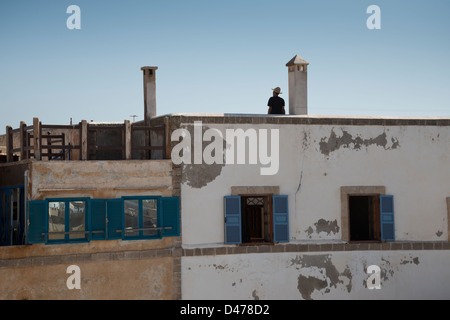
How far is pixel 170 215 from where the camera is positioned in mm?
15977

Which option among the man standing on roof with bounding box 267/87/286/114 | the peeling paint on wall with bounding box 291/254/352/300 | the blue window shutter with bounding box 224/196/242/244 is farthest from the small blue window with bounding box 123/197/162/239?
the man standing on roof with bounding box 267/87/286/114

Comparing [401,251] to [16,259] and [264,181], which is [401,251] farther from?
[16,259]

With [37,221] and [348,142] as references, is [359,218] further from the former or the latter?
[37,221]

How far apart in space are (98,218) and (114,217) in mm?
384

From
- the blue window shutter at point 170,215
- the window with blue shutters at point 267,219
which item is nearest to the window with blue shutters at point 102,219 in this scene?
the blue window shutter at point 170,215

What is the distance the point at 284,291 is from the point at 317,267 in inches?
42.5

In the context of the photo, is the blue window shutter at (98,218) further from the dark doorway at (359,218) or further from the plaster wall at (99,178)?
the dark doorway at (359,218)

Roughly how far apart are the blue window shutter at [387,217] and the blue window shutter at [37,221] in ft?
28.3

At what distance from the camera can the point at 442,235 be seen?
17.6m

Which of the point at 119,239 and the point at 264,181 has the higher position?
the point at 264,181

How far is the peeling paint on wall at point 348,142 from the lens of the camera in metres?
17.0

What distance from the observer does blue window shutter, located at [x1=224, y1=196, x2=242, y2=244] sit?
642 inches

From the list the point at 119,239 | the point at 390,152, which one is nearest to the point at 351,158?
the point at 390,152
